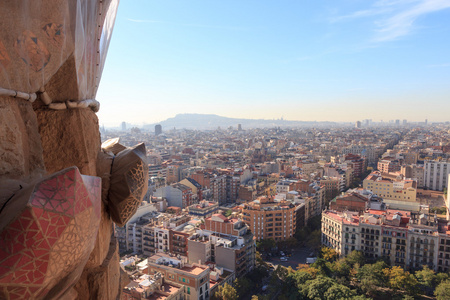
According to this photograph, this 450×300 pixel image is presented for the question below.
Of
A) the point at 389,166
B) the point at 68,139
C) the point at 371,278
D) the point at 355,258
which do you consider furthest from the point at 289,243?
the point at 389,166

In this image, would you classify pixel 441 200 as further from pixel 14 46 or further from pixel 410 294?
pixel 14 46

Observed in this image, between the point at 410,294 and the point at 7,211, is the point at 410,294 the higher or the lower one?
the lower one

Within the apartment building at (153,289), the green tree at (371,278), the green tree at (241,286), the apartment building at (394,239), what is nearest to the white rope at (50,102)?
the apartment building at (153,289)

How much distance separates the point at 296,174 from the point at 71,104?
3073cm

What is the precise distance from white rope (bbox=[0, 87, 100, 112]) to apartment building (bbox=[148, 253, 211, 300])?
10441 millimetres

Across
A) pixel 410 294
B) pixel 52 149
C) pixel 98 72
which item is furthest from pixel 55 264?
pixel 410 294

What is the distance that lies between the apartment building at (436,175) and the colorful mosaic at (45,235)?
108 feet

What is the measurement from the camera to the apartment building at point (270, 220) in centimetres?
1759

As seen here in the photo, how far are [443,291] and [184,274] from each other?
8392 mm

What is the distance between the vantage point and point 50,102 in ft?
3.63

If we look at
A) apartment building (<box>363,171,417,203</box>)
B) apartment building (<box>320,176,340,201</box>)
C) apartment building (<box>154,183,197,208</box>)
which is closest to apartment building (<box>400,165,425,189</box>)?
apartment building (<box>363,171,417,203</box>)

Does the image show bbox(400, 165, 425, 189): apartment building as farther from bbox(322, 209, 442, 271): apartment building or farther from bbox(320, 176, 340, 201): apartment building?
bbox(322, 209, 442, 271): apartment building

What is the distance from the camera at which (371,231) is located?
15172 mm

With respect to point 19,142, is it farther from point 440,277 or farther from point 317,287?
point 440,277
